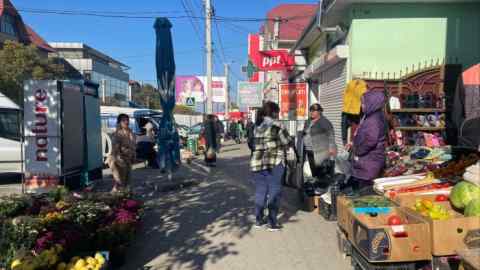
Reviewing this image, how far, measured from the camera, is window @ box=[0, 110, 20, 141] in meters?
11.7

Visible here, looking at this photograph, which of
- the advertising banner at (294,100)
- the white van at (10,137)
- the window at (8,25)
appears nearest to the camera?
the white van at (10,137)

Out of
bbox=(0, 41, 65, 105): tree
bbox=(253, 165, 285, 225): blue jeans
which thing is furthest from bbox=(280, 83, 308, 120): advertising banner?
bbox=(0, 41, 65, 105): tree

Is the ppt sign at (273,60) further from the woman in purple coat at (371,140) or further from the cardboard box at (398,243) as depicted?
the cardboard box at (398,243)

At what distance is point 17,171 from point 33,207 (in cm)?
747

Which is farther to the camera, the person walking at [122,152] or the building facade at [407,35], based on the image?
the building facade at [407,35]

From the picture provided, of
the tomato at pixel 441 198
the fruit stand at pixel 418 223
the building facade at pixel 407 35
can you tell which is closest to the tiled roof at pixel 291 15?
the building facade at pixel 407 35

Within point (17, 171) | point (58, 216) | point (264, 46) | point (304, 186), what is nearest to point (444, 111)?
point (304, 186)

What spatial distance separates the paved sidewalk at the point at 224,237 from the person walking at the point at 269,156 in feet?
1.71

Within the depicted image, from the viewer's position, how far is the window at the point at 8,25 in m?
41.2

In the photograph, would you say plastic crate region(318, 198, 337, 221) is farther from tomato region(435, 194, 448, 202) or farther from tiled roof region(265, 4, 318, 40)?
tiled roof region(265, 4, 318, 40)

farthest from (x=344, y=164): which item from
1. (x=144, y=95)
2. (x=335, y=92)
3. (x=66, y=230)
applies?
(x=144, y=95)

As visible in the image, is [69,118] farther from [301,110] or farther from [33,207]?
[301,110]

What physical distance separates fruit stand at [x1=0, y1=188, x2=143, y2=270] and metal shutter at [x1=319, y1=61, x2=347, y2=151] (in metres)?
6.25

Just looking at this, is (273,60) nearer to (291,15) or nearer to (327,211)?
(327,211)
